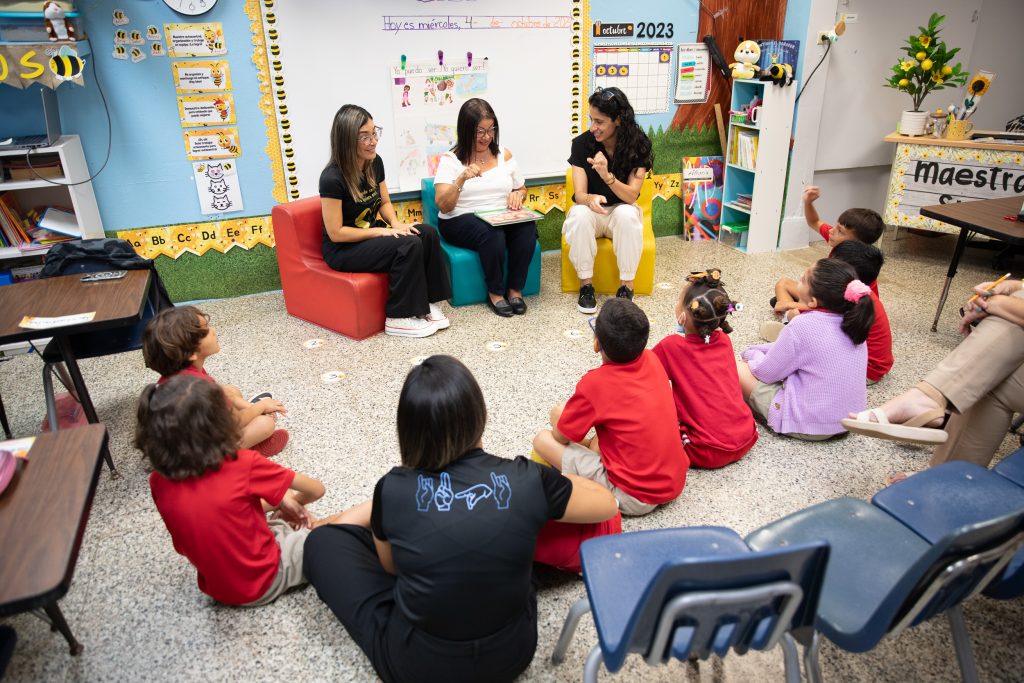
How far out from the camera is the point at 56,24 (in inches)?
116

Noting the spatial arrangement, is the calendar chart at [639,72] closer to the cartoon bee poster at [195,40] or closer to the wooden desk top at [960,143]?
the wooden desk top at [960,143]

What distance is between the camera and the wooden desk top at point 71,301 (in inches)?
79.1

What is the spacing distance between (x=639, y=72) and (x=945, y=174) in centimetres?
198

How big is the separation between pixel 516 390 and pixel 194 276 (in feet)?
6.90

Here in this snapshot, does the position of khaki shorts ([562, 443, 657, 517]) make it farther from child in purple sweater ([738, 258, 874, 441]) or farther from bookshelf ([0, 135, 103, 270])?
bookshelf ([0, 135, 103, 270])

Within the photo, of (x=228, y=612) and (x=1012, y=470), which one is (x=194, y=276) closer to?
(x=228, y=612)

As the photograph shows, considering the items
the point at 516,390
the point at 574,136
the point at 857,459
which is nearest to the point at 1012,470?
the point at 857,459

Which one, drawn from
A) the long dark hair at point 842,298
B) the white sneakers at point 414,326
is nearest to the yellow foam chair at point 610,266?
the white sneakers at point 414,326

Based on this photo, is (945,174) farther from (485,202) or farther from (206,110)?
(206,110)

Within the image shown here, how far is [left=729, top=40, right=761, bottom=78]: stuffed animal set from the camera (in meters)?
4.18

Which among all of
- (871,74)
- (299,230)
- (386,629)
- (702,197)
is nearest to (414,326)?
(299,230)

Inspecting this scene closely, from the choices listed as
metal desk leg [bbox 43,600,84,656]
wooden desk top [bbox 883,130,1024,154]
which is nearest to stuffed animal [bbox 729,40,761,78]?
wooden desk top [bbox 883,130,1024,154]

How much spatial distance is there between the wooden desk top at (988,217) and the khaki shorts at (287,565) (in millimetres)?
2886

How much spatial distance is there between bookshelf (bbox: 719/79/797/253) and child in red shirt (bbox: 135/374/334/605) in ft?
12.0
